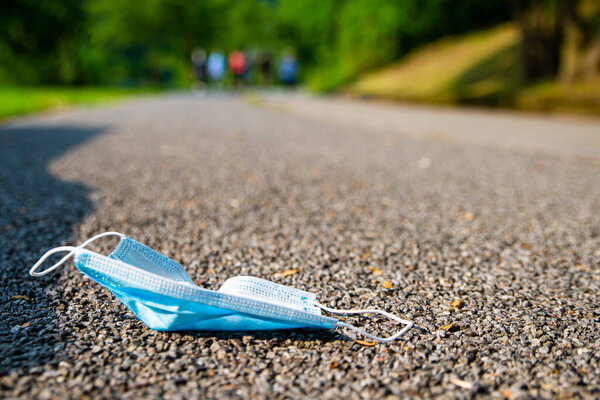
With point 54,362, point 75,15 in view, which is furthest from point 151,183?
point 75,15

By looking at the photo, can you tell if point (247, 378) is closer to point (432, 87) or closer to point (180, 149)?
point (180, 149)

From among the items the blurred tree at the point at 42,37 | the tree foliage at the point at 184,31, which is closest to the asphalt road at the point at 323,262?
the tree foliage at the point at 184,31

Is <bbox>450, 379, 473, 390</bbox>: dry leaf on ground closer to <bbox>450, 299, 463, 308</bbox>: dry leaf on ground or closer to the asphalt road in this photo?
the asphalt road

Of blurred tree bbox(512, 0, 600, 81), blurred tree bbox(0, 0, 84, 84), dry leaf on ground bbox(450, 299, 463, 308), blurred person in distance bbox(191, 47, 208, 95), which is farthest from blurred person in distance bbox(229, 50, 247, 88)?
dry leaf on ground bbox(450, 299, 463, 308)

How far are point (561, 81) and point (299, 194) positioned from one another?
968 centimetres

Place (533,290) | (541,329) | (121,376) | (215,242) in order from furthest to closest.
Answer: (215,242)
(533,290)
(541,329)
(121,376)

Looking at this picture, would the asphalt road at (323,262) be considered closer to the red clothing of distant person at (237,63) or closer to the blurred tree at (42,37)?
the red clothing of distant person at (237,63)

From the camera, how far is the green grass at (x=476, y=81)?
10156 mm

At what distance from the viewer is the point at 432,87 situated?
16172 millimetres

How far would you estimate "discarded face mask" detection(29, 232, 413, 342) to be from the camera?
1476mm

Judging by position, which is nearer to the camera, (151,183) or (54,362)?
(54,362)

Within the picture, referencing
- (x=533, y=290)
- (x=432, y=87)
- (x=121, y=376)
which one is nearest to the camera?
(x=121, y=376)

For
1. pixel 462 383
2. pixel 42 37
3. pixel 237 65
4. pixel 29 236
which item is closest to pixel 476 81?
pixel 237 65

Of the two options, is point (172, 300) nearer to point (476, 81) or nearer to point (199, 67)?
point (476, 81)
